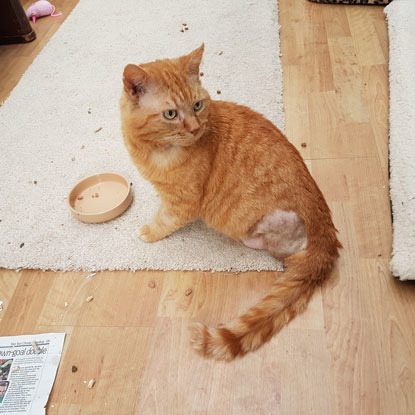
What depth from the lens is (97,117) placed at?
82.5 inches

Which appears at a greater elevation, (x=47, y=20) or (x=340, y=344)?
(x=47, y=20)

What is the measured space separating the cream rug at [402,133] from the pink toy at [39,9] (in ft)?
8.39

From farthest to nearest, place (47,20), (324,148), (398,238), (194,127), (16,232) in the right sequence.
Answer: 1. (47,20)
2. (324,148)
3. (16,232)
4. (398,238)
5. (194,127)

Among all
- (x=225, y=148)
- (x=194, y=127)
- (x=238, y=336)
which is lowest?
(x=238, y=336)

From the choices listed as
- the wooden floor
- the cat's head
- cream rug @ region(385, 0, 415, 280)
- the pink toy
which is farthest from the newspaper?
the pink toy

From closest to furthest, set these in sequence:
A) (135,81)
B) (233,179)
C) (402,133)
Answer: (135,81) → (233,179) → (402,133)

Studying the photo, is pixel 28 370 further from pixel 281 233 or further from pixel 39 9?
pixel 39 9

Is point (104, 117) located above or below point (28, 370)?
above

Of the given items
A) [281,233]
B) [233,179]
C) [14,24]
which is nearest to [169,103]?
[233,179]

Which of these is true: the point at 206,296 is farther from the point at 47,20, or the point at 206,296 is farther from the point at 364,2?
the point at 47,20

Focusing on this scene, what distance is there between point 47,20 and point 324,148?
252 cm

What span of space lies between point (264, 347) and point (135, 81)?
0.97m

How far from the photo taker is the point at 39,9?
2893 millimetres

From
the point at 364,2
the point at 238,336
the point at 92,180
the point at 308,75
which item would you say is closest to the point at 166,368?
the point at 238,336
